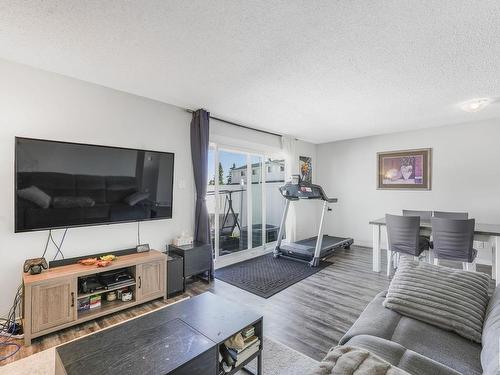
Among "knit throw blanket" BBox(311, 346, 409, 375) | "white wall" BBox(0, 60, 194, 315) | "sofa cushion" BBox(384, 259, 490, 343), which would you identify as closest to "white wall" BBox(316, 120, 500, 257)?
"sofa cushion" BBox(384, 259, 490, 343)

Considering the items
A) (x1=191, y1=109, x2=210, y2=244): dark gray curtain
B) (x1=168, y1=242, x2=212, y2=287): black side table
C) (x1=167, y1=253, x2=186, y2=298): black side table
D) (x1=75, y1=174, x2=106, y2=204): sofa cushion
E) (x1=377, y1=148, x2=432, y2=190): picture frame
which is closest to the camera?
(x1=75, y1=174, x2=106, y2=204): sofa cushion

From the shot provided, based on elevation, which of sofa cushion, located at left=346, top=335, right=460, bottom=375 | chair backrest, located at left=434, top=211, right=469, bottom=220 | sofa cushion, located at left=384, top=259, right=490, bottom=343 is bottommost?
sofa cushion, located at left=346, top=335, right=460, bottom=375

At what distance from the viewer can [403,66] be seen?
2.42m

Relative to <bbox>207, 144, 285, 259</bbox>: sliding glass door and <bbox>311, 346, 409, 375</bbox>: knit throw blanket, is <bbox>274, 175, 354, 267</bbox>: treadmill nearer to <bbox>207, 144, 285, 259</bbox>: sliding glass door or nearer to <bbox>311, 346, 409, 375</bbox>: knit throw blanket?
<bbox>207, 144, 285, 259</bbox>: sliding glass door

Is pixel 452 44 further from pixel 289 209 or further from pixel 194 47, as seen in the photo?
pixel 289 209

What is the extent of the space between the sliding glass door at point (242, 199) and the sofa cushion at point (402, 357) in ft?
10.2

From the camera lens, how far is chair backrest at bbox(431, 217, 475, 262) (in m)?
3.09

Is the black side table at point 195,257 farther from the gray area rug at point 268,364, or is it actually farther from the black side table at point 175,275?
the gray area rug at point 268,364

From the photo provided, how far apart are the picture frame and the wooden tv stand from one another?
4.86m

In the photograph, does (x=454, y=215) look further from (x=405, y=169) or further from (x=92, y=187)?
(x=92, y=187)

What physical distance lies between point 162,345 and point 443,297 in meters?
Answer: 1.74

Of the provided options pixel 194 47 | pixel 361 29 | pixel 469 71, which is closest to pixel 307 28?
pixel 361 29

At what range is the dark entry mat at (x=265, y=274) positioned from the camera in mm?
3312

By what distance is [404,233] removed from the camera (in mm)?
3486
